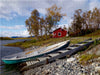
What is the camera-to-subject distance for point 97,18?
1649 inches

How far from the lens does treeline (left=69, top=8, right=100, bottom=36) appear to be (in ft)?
128

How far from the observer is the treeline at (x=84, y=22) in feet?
128

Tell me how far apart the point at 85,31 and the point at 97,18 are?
952 centimetres

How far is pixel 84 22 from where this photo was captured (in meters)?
42.1

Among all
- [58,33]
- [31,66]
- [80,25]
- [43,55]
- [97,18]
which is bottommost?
[31,66]

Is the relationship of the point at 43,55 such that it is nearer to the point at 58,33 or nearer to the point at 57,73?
the point at 57,73

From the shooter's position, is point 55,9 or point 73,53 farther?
point 55,9

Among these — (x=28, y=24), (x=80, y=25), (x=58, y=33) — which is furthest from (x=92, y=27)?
(x=28, y=24)

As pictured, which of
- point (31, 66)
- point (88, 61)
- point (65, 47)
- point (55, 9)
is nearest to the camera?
point (88, 61)

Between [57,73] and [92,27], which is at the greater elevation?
[92,27]

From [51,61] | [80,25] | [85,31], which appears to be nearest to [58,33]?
[80,25]

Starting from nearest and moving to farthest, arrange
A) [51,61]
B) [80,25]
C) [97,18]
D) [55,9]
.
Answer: [51,61] → [55,9] → [80,25] → [97,18]

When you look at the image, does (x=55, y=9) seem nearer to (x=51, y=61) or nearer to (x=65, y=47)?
(x=65, y=47)

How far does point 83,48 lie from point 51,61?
3928mm
